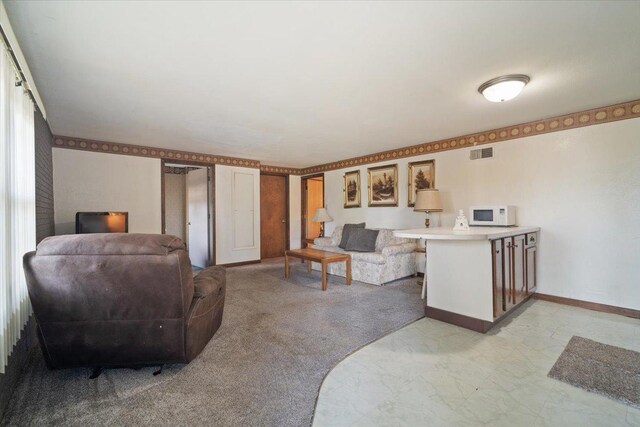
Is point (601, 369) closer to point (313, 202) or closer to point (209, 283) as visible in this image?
point (209, 283)

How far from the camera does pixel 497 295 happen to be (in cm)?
269

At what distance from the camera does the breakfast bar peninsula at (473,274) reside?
2611 mm

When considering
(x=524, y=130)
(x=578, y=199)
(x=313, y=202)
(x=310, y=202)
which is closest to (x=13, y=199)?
(x=524, y=130)

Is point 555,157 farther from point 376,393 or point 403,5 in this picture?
point 376,393

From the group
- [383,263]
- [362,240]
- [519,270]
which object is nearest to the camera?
[519,270]

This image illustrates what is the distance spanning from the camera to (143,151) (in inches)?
194

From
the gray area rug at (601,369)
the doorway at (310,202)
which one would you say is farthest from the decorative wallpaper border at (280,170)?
the gray area rug at (601,369)

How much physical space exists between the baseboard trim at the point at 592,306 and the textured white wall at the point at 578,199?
5 cm

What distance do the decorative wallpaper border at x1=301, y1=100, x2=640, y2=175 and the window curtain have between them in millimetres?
4919

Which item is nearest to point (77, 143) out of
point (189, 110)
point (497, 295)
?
point (189, 110)

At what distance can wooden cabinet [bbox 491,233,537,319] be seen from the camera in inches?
106

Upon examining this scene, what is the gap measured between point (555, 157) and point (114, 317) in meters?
4.86

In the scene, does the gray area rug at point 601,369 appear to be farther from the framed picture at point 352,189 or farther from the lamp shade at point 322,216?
the lamp shade at point 322,216

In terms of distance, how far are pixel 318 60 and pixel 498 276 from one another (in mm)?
2570
